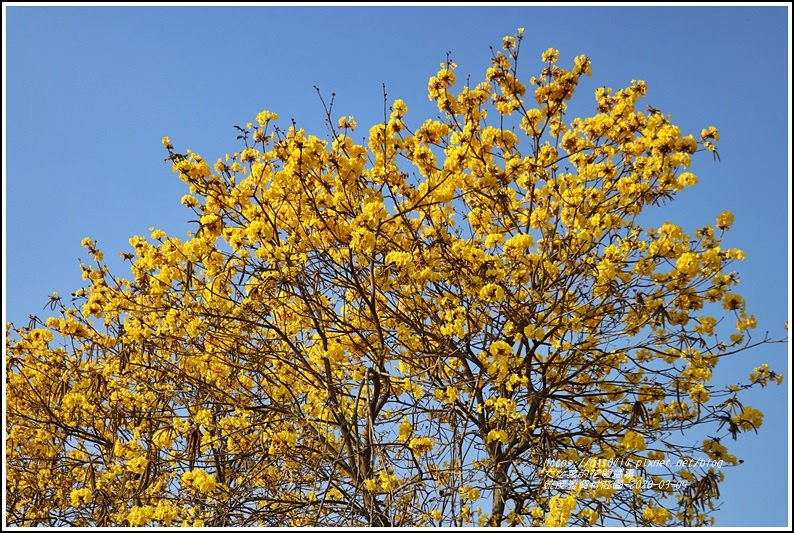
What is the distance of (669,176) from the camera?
5234 mm

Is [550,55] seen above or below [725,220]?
above

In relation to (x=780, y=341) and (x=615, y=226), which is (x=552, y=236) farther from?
(x=780, y=341)

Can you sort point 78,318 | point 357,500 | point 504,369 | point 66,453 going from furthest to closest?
point 66,453 → point 78,318 → point 357,500 → point 504,369

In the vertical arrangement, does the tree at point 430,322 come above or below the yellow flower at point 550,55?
below

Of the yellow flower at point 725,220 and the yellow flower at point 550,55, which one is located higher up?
the yellow flower at point 550,55

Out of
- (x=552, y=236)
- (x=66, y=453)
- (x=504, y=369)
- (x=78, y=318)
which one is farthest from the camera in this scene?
(x=66, y=453)

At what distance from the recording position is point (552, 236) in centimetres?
571

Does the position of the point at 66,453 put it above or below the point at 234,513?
above

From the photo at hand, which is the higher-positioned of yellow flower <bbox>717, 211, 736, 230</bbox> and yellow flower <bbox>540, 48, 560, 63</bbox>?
yellow flower <bbox>540, 48, 560, 63</bbox>

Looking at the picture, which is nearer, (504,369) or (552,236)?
(504,369)

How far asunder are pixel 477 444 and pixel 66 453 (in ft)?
13.3

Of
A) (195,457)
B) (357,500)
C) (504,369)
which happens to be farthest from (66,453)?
(504,369)

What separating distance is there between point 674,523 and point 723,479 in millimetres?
431

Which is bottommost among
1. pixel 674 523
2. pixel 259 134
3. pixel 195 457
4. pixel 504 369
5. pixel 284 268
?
pixel 674 523
